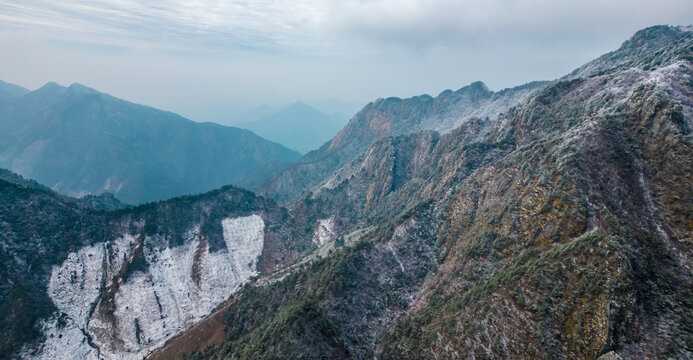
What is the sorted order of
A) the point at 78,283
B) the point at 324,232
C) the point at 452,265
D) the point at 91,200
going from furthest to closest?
the point at 91,200 < the point at 324,232 < the point at 78,283 < the point at 452,265

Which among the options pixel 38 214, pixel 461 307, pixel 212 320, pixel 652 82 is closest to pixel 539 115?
pixel 652 82

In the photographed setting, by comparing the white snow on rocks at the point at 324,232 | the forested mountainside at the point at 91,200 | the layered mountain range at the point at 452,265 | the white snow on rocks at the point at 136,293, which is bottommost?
the forested mountainside at the point at 91,200

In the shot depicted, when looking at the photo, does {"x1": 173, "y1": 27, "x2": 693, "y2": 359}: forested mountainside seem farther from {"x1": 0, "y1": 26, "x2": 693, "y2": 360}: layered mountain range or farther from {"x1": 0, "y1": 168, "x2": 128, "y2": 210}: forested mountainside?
{"x1": 0, "y1": 168, "x2": 128, "y2": 210}: forested mountainside

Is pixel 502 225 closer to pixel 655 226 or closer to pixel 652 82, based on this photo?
pixel 655 226

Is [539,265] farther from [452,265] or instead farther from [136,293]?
[136,293]

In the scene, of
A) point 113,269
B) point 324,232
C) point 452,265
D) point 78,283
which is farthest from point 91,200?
point 452,265

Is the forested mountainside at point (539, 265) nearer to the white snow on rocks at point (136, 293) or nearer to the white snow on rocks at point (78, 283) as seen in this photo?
the white snow on rocks at point (136, 293)

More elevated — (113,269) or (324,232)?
(113,269)

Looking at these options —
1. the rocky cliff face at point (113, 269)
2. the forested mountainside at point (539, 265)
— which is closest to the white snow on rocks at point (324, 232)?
the rocky cliff face at point (113, 269)
